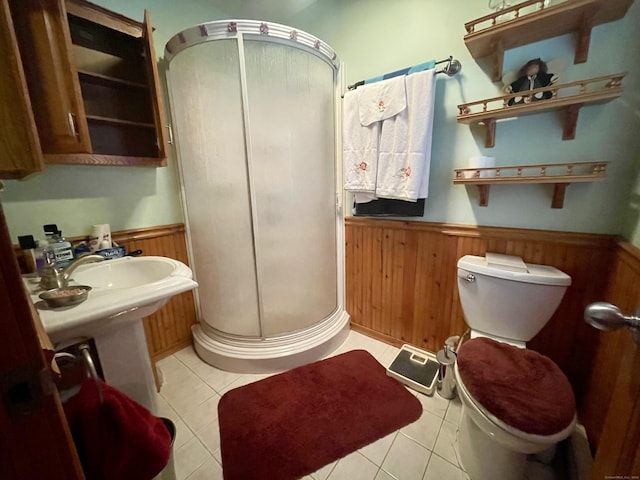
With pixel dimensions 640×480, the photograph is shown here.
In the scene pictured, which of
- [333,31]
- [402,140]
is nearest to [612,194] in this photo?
[402,140]

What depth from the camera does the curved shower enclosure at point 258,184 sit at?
4.49 ft

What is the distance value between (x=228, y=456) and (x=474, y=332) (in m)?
1.30

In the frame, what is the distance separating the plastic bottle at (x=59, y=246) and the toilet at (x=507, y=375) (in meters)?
1.78

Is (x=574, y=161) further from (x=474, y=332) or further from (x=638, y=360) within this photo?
(x=638, y=360)

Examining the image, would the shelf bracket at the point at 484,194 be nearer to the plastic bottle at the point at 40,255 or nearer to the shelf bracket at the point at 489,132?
the shelf bracket at the point at 489,132

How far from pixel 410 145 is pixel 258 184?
87 cm

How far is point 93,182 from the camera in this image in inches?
55.7

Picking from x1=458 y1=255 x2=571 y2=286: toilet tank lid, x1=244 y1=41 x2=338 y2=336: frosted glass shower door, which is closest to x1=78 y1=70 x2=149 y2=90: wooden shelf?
x1=244 y1=41 x2=338 y2=336: frosted glass shower door

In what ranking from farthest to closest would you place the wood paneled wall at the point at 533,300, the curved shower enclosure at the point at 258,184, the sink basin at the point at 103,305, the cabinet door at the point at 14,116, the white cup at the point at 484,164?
the curved shower enclosure at the point at 258,184
the white cup at the point at 484,164
the sink basin at the point at 103,305
the wood paneled wall at the point at 533,300
the cabinet door at the point at 14,116

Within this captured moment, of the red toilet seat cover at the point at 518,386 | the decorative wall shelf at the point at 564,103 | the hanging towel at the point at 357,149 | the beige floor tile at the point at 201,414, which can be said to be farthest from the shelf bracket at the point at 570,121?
the beige floor tile at the point at 201,414

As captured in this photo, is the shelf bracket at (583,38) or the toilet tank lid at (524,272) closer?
the shelf bracket at (583,38)

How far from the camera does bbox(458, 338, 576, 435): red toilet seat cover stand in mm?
810

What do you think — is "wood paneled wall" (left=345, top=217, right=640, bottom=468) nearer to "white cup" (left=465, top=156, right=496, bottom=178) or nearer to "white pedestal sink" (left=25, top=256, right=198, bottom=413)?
"white cup" (left=465, top=156, right=496, bottom=178)

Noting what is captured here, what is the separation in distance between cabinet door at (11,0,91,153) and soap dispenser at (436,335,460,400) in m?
2.01
